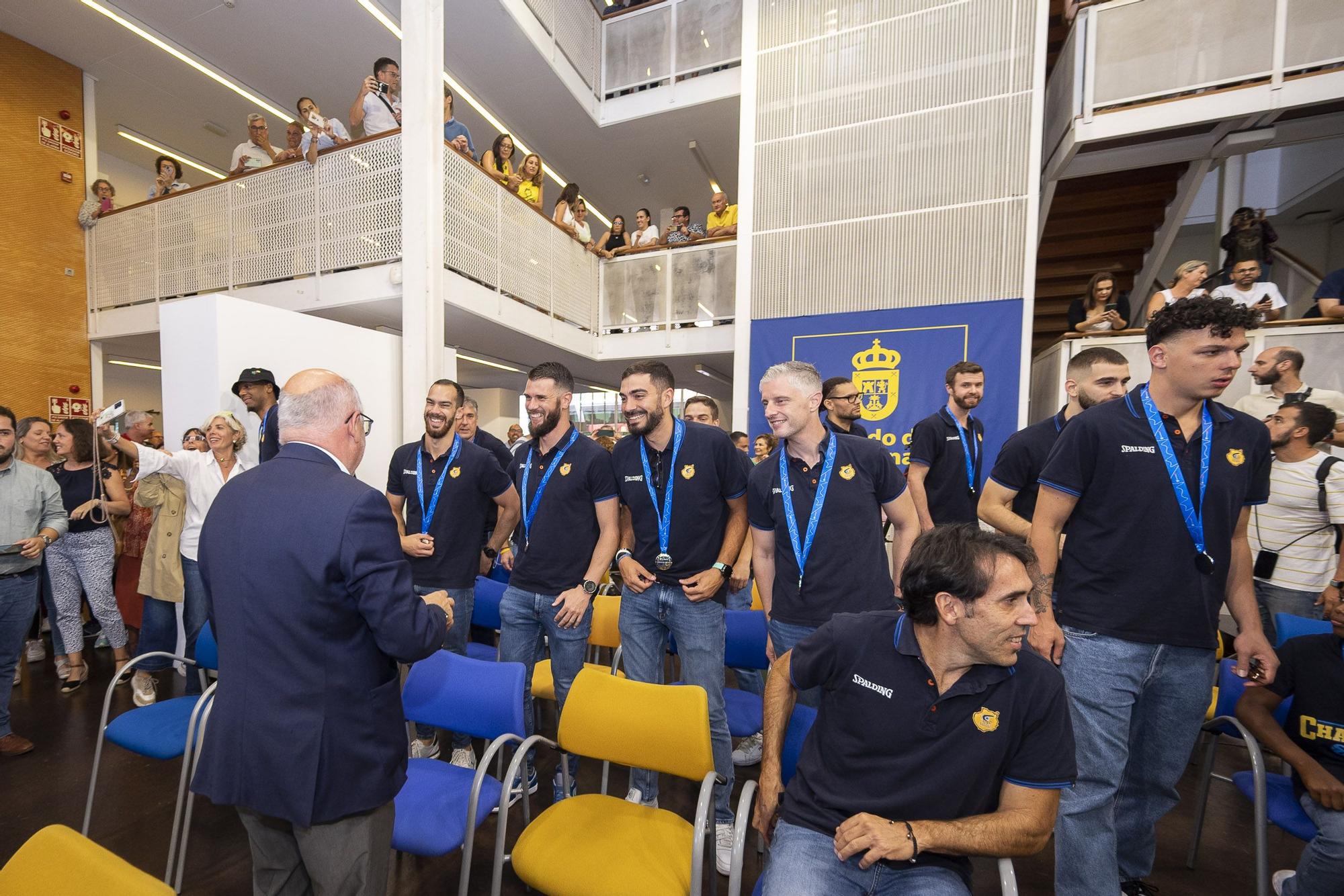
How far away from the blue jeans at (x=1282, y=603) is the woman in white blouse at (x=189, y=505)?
5.66m

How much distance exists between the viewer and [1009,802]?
4.28ft

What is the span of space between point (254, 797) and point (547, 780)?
72.3 inches

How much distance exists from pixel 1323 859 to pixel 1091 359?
1.87 metres

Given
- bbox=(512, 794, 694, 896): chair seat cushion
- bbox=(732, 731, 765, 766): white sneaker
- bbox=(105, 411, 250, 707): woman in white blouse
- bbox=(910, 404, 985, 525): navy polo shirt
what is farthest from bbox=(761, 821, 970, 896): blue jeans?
bbox=(105, 411, 250, 707): woman in white blouse

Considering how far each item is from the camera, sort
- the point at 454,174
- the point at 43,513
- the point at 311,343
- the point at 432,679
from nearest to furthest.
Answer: the point at 432,679
the point at 43,513
the point at 311,343
the point at 454,174

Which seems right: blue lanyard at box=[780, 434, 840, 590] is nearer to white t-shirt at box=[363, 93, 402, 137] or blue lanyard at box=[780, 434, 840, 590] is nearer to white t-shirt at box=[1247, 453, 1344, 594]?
white t-shirt at box=[1247, 453, 1344, 594]

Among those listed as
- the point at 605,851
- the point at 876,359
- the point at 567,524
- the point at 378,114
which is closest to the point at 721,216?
the point at 876,359

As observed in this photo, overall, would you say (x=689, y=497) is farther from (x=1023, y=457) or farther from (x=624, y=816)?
(x=1023, y=457)

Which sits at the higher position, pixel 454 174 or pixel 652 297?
pixel 454 174

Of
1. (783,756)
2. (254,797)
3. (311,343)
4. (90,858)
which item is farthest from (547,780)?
(311,343)

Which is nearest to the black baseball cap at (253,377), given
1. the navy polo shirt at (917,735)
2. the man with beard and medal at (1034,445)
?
the navy polo shirt at (917,735)

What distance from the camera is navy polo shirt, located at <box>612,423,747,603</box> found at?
7.95ft

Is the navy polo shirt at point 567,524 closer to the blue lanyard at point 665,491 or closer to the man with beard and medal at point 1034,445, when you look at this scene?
the blue lanyard at point 665,491

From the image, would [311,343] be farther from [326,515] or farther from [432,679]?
[326,515]
